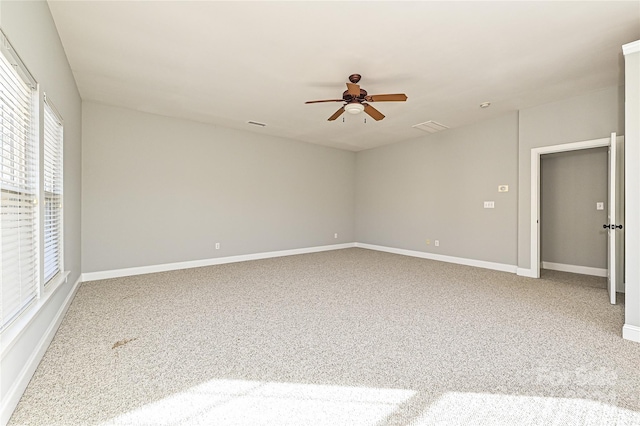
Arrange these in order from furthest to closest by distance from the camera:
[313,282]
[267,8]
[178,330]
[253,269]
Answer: [253,269] → [313,282] → [178,330] → [267,8]

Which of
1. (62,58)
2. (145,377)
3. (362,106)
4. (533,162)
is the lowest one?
(145,377)

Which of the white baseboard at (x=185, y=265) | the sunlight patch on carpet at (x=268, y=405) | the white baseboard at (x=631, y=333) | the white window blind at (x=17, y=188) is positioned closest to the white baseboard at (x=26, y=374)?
the white window blind at (x=17, y=188)

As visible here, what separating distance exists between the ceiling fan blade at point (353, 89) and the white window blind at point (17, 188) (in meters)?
2.54

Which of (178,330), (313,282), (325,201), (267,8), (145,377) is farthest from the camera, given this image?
(325,201)

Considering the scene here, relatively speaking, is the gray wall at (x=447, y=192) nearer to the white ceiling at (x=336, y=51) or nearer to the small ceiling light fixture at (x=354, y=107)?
the white ceiling at (x=336, y=51)

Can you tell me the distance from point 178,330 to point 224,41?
2641 mm

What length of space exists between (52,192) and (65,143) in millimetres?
725

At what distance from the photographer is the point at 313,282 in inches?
167

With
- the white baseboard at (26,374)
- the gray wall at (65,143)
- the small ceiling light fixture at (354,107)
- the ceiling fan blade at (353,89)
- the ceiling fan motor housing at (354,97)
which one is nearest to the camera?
the white baseboard at (26,374)

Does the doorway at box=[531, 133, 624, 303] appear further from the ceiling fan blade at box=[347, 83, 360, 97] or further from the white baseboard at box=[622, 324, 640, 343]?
the ceiling fan blade at box=[347, 83, 360, 97]

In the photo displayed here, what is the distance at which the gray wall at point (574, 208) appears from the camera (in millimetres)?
4684

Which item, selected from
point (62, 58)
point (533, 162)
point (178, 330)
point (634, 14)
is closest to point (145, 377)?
point (178, 330)

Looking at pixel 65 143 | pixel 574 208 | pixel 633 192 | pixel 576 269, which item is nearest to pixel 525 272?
pixel 576 269

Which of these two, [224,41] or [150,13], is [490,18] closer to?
[224,41]
